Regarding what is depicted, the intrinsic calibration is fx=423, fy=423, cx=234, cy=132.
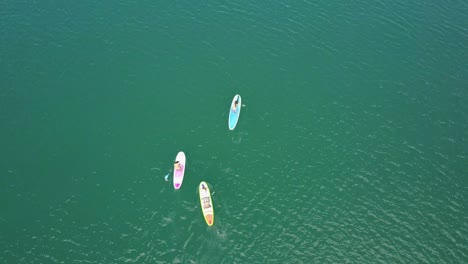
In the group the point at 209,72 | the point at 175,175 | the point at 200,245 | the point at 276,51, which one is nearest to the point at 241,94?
the point at 209,72

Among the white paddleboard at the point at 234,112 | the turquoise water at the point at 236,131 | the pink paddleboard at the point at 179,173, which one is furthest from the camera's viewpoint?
the white paddleboard at the point at 234,112

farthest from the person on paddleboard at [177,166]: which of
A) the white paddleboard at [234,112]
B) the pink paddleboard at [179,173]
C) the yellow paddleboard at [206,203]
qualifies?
the white paddleboard at [234,112]

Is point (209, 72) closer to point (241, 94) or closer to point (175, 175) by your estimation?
point (241, 94)

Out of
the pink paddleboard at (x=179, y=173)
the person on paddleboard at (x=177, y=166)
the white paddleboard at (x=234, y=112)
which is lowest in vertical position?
the pink paddleboard at (x=179, y=173)

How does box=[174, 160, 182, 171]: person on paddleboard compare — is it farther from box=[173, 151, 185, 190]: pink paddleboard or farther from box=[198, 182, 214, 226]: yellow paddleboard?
box=[198, 182, 214, 226]: yellow paddleboard

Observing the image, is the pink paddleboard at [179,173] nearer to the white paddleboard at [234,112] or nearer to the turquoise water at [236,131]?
the turquoise water at [236,131]

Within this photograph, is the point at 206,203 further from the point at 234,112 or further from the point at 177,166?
the point at 234,112
